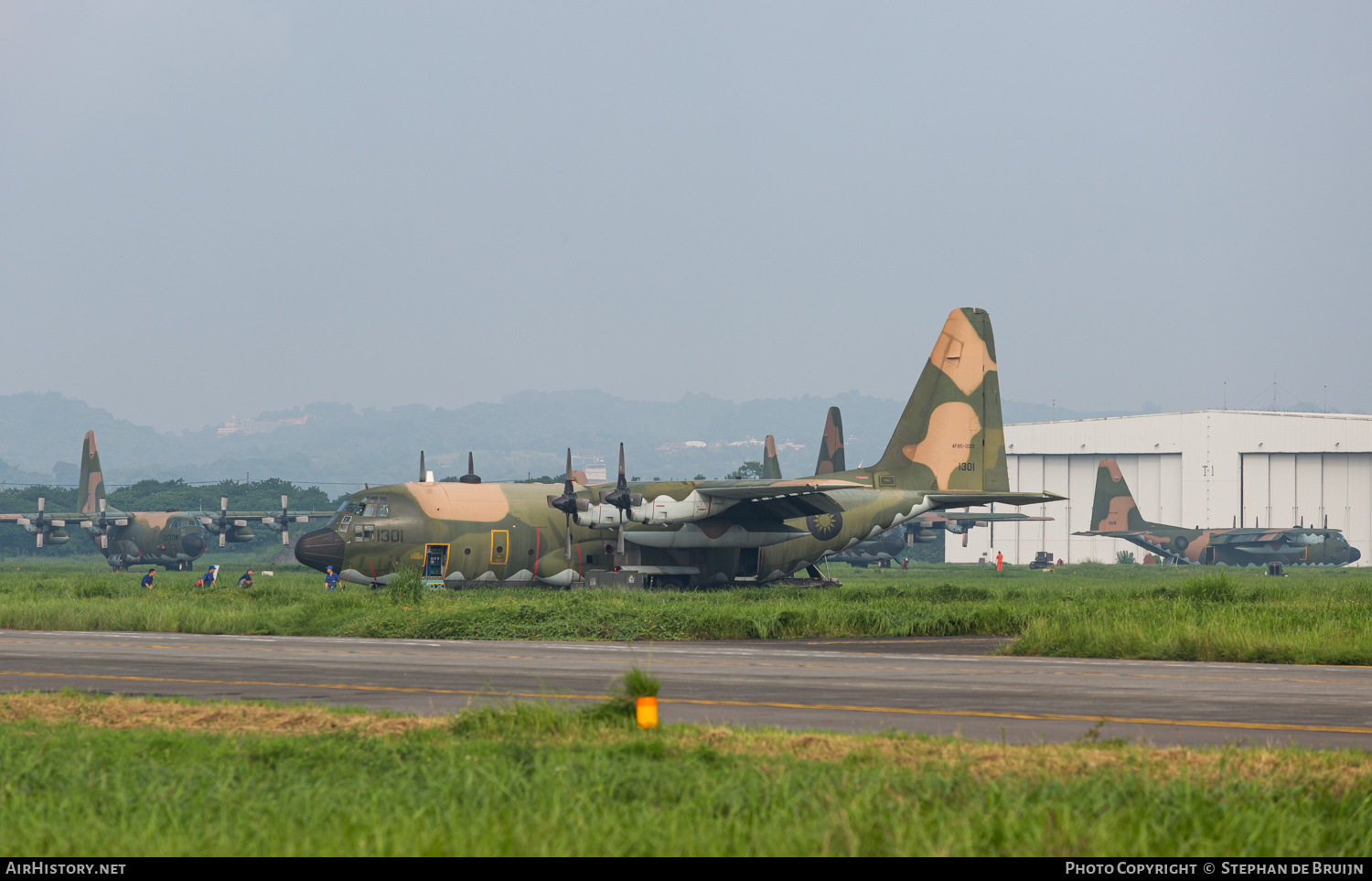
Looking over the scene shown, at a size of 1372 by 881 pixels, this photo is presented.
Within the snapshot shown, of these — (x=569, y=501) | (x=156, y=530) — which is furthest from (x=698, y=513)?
(x=156, y=530)

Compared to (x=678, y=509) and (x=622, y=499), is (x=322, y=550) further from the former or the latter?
(x=678, y=509)

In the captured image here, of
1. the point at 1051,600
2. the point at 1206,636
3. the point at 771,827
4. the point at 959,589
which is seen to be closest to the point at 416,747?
the point at 771,827

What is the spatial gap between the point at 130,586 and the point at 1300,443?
95743mm

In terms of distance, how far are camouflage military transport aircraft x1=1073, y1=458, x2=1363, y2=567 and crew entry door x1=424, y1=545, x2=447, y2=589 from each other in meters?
64.4

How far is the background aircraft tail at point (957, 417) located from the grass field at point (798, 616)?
19.4 feet

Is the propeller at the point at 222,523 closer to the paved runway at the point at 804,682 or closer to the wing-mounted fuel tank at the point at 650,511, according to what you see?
the wing-mounted fuel tank at the point at 650,511

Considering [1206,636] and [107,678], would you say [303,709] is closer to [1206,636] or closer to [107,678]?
[107,678]

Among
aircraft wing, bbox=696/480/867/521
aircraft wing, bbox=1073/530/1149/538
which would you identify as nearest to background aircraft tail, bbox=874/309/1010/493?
aircraft wing, bbox=696/480/867/521

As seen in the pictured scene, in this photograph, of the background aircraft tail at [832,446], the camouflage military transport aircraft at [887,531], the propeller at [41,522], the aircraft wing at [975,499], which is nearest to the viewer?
the aircraft wing at [975,499]

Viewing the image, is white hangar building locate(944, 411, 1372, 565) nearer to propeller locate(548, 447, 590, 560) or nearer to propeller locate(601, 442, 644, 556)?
propeller locate(601, 442, 644, 556)

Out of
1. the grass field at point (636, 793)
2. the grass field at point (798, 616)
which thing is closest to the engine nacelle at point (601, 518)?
the grass field at point (798, 616)

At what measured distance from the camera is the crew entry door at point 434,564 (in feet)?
124

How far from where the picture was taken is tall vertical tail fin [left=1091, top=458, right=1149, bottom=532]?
94.3 metres

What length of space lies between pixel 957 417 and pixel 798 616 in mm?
16419
